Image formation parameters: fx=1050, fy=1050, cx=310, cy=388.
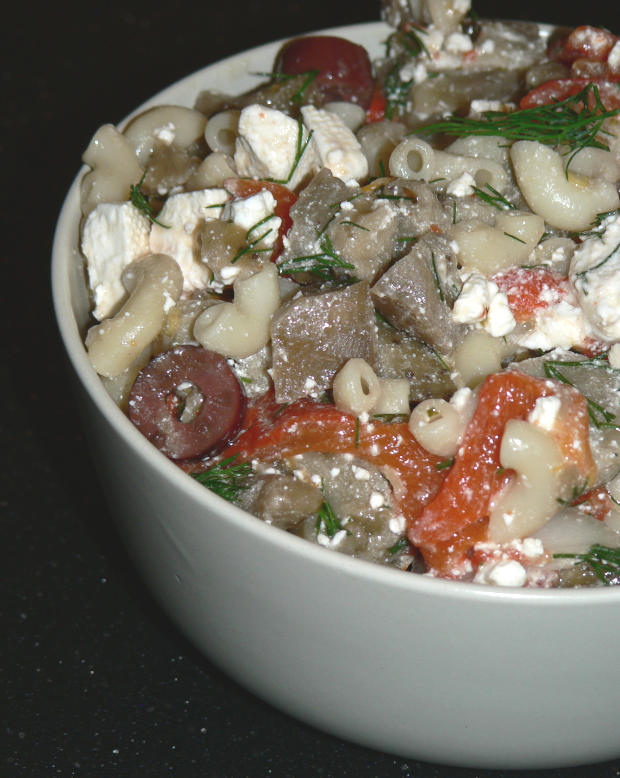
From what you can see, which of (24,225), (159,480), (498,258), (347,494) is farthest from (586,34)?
(24,225)

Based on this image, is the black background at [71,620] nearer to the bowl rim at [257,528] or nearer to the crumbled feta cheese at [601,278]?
the bowl rim at [257,528]

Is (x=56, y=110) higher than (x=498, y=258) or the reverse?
the reverse

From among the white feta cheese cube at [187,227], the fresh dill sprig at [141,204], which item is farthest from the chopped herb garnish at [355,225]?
the fresh dill sprig at [141,204]

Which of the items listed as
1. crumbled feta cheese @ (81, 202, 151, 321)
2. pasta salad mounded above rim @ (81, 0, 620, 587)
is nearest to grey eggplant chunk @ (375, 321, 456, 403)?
pasta salad mounded above rim @ (81, 0, 620, 587)

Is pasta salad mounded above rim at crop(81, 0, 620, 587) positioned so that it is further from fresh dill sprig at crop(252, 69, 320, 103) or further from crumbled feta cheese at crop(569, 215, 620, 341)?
fresh dill sprig at crop(252, 69, 320, 103)

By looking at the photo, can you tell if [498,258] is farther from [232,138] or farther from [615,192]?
[232,138]

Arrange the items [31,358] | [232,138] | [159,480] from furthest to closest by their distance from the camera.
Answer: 1. [31,358]
2. [232,138]
3. [159,480]
